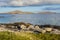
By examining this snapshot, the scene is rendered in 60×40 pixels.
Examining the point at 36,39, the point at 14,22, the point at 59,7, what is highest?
the point at 59,7

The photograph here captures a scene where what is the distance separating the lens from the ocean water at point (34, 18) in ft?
15.9

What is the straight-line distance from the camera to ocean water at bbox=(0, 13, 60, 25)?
15.9 ft

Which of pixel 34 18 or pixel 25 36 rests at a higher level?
pixel 34 18

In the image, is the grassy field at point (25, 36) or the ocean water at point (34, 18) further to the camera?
the ocean water at point (34, 18)

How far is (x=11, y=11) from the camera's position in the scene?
496 cm

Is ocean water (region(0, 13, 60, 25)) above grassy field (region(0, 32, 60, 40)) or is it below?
above

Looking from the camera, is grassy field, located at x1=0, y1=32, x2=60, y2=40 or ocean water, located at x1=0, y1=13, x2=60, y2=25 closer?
grassy field, located at x1=0, y1=32, x2=60, y2=40

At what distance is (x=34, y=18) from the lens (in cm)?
488

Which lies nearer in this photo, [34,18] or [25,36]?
[25,36]

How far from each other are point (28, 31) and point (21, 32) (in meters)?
0.21

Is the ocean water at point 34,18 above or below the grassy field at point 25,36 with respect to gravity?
above

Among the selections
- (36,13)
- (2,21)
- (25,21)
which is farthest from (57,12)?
(2,21)

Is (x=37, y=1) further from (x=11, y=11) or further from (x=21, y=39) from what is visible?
(x=21, y=39)

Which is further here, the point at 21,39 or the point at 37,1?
the point at 37,1
